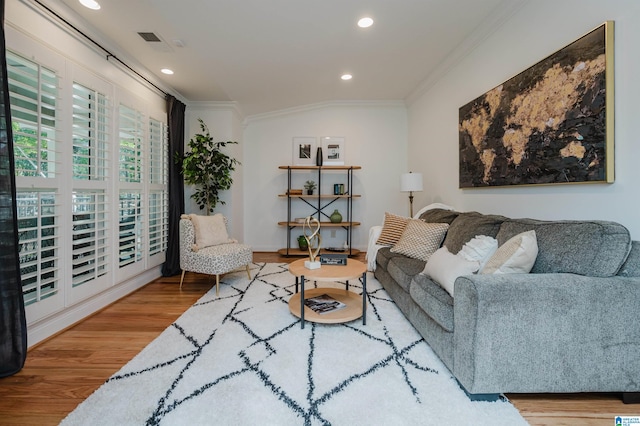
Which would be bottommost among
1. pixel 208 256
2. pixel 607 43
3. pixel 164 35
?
pixel 208 256

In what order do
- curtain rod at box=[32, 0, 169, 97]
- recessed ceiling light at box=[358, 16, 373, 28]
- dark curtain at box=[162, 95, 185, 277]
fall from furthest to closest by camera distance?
dark curtain at box=[162, 95, 185, 277] → recessed ceiling light at box=[358, 16, 373, 28] → curtain rod at box=[32, 0, 169, 97]

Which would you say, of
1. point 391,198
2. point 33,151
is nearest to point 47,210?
point 33,151

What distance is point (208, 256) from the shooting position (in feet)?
10.4

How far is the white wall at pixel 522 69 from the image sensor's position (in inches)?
65.5

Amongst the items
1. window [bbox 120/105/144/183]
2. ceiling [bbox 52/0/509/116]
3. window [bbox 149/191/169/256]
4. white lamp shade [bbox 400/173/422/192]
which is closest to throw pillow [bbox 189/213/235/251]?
window [bbox 149/191/169/256]

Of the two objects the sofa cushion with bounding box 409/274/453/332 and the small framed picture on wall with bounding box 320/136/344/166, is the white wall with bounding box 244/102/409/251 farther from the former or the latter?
the sofa cushion with bounding box 409/274/453/332

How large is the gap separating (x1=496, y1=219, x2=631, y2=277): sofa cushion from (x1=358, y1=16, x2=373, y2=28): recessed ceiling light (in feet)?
7.27

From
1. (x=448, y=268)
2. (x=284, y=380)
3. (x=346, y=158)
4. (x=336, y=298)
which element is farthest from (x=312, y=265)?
(x=346, y=158)

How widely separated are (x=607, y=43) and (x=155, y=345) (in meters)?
3.44

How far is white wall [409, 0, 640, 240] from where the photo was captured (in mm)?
1663

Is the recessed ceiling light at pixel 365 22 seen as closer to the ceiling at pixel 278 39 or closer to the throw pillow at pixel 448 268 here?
the ceiling at pixel 278 39

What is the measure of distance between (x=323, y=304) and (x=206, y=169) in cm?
274

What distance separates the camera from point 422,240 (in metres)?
2.91

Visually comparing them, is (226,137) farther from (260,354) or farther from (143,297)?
(260,354)
